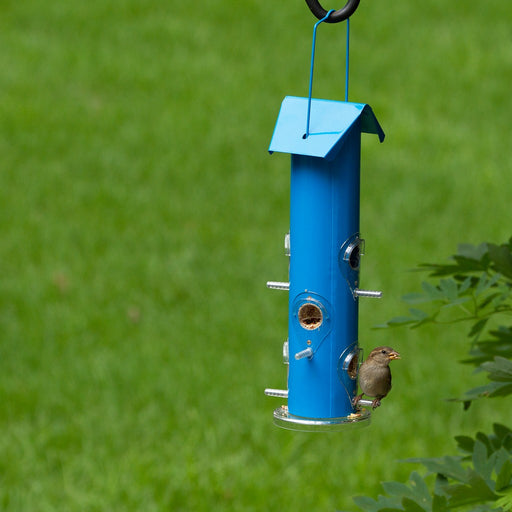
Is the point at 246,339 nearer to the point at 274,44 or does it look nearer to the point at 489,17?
the point at 274,44

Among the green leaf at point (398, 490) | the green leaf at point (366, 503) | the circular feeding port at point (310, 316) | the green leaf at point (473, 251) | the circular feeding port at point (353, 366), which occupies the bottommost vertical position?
the green leaf at point (366, 503)

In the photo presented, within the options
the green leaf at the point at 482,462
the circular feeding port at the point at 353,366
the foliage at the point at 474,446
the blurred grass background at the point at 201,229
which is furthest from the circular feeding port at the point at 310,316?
the blurred grass background at the point at 201,229

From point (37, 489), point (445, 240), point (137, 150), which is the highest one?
point (137, 150)

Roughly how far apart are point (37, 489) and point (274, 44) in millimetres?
6034

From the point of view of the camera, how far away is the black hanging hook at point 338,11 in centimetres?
199

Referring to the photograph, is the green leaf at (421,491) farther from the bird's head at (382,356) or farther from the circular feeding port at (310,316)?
the circular feeding port at (310,316)

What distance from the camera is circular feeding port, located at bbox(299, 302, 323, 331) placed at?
2498 mm

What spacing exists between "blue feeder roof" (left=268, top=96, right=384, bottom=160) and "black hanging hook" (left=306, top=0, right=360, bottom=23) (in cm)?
30

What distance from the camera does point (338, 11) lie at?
204cm

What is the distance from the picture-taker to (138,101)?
848 cm

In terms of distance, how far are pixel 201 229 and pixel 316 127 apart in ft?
14.9

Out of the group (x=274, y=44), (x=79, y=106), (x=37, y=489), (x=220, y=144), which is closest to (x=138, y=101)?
(x=79, y=106)

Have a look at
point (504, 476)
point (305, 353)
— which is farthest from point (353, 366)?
point (504, 476)

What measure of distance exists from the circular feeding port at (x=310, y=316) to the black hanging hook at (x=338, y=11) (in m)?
0.75
